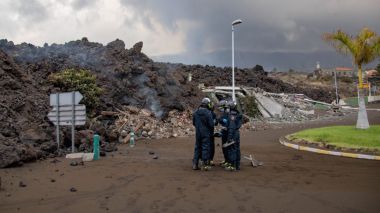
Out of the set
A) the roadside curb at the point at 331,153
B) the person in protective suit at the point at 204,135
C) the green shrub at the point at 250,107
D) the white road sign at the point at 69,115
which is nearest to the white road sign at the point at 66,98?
the white road sign at the point at 69,115

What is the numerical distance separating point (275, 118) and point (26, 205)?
26875 mm

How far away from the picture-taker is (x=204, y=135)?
10.9 meters

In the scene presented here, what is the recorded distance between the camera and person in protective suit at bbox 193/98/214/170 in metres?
10.8

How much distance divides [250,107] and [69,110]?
20.2 meters

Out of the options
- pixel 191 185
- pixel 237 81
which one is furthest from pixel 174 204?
pixel 237 81

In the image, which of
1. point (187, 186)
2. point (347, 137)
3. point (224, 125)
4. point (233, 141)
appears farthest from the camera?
point (347, 137)

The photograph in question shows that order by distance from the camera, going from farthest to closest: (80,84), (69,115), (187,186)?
(80,84) → (69,115) → (187,186)

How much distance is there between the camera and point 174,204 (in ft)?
24.2

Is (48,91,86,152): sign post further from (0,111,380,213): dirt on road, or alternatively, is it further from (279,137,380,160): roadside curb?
(279,137,380,160): roadside curb

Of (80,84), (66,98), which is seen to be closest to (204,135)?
(66,98)

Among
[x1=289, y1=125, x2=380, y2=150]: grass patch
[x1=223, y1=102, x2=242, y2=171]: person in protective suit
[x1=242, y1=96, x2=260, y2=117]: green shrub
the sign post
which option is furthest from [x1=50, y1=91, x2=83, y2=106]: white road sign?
[x1=242, y1=96, x2=260, y2=117]: green shrub

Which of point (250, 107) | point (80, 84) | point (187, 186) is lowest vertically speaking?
point (187, 186)

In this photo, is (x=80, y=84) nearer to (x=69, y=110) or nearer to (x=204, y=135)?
(x=69, y=110)

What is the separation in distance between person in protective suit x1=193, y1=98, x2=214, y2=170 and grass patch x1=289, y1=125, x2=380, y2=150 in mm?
6148
